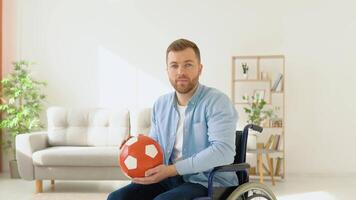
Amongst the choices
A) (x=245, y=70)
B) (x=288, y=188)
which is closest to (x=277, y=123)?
(x=245, y=70)

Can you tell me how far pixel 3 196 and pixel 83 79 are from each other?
187cm

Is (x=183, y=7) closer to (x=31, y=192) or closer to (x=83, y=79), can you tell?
(x=83, y=79)

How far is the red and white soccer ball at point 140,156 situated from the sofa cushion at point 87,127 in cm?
257

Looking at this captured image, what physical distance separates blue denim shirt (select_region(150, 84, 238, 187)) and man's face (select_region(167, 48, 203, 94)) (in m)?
0.07

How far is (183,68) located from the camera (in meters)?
1.89

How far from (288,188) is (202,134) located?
2.74 m

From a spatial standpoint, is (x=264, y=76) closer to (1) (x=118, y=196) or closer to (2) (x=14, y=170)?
(2) (x=14, y=170)

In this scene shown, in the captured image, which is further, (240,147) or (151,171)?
(240,147)

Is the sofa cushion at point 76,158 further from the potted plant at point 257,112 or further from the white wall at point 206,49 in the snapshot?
the potted plant at point 257,112

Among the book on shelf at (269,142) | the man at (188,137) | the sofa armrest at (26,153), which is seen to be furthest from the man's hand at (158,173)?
the book on shelf at (269,142)

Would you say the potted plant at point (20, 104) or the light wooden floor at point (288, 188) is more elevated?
the potted plant at point (20, 104)

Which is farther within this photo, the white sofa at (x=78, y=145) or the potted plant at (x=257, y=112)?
the potted plant at (x=257, y=112)

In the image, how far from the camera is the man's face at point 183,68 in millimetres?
1890

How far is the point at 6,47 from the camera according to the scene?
17.6ft
